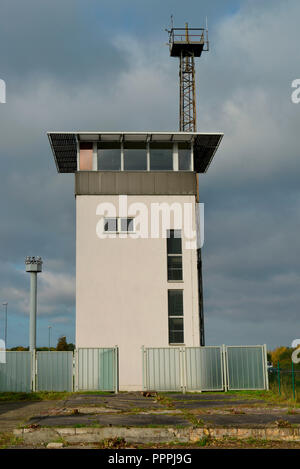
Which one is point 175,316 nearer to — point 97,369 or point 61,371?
point 97,369

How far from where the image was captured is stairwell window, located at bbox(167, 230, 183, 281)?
2727 centimetres

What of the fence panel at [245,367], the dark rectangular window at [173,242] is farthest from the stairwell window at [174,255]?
the fence panel at [245,367]

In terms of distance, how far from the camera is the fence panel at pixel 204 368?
24328 millimetres

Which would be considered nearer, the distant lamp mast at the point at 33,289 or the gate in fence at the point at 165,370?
the gate in fence at the point at 165,370

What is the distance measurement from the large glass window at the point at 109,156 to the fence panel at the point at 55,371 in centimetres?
955

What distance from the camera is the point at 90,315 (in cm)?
2648

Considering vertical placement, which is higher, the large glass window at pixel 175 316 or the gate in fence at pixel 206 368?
the large glass window at pixel 175 316

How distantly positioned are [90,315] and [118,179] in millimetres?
6913

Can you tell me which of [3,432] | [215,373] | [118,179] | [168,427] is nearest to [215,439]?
[168,427]

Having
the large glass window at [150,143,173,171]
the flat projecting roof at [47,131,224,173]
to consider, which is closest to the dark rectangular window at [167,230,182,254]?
the large glass window at [150,143,173,171]

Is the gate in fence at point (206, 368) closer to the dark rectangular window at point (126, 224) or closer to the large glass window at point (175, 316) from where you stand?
the large glass window at point (175, 316)

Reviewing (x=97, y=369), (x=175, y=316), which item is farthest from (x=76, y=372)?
(x=175, y=316)
